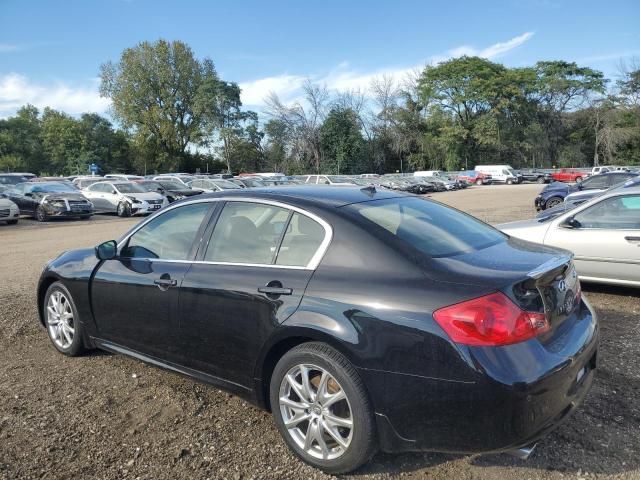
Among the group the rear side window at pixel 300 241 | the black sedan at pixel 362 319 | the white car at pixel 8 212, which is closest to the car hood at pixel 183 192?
the white car at pixel 8 212

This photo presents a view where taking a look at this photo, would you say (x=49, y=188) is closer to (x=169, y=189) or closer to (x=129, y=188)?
(x=129, y=188)

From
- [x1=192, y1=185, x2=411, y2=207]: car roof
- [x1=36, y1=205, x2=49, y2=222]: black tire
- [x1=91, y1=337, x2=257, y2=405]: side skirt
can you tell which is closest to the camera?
[x1=91, y1=337, x2=257, y2=405]: side skirt

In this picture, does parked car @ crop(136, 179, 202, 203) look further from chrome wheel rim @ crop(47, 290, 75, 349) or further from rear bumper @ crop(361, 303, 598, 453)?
rear bumper @ crop(361, 303, 598, 453)

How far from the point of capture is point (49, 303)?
4.80m

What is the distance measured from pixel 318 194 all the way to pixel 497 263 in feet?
4.10

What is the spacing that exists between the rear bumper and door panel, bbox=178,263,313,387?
66cm

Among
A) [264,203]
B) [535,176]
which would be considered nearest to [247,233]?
[264,203]

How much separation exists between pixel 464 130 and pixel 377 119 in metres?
11.5

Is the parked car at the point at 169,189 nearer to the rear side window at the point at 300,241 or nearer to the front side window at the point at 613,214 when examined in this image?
the front side window at the point at 613,214

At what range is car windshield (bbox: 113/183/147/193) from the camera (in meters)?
23.2

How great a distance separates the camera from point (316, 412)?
287 centimetres

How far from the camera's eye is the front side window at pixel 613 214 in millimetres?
6391

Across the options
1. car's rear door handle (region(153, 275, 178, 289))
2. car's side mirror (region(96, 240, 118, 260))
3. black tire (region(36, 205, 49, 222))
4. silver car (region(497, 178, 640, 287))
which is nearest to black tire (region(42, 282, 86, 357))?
car's side mirror (region(96, 240, 118, 260))

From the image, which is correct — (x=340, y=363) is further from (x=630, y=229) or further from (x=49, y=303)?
(x=630, y=229)
